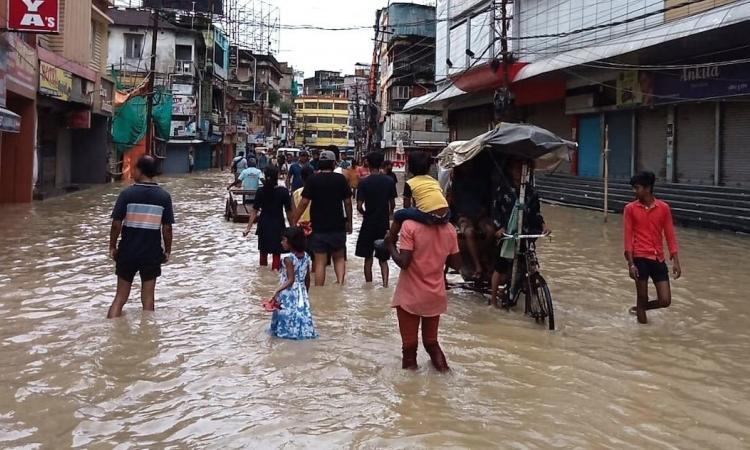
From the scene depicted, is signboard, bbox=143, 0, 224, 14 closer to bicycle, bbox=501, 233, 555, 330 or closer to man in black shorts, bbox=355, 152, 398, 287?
man in black shorts, bbox=355, 152, 398, 287

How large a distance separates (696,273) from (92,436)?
9.66 m

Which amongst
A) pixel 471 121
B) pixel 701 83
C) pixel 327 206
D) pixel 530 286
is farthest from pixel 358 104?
pixel 530 286

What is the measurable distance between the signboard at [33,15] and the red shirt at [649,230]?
1398cm

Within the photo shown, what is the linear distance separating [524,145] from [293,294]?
3174 mm

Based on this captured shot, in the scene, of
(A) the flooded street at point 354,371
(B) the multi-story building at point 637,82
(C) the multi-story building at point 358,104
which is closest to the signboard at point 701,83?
(B) the multi-story building at point 637,82

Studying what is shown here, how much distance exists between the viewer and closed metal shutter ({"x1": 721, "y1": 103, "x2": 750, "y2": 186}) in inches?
738

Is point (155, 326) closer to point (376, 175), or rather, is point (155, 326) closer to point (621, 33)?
point (376, 175)

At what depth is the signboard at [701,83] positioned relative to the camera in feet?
59.0

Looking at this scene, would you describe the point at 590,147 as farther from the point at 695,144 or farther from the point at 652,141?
the point at 695,144

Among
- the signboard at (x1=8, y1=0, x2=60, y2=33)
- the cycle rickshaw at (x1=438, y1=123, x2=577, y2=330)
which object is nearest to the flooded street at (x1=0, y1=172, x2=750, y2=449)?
the cycle rickshaw at (x1=438, y1=123, x2=577, y2=330)

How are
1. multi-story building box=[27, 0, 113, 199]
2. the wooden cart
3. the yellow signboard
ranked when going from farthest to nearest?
multi-story building box=[27, 0, 113, 199] < the yellow signboard < the wooden cart

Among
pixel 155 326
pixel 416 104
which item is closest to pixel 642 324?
pixel 155 326

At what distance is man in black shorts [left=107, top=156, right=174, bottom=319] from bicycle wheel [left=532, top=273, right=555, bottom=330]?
3.83 m

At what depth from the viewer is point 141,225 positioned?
695 cm
